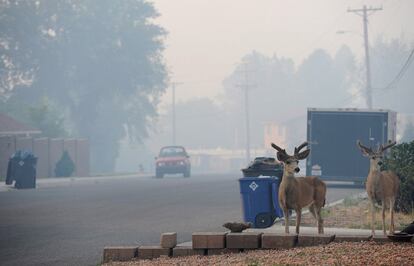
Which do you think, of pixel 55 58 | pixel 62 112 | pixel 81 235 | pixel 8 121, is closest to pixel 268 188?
pixel 81 235

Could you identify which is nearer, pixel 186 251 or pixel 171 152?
pixel 186 251

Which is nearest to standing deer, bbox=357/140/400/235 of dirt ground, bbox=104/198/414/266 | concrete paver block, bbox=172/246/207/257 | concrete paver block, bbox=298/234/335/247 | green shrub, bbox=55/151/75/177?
concrete paver block, bbox=298/234/335/247

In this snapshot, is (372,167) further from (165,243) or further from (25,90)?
(25,90)

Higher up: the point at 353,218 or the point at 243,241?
the point at 243,241

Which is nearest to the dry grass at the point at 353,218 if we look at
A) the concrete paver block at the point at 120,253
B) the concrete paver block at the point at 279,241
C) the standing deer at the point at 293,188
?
the standing deer at the point at 293,188

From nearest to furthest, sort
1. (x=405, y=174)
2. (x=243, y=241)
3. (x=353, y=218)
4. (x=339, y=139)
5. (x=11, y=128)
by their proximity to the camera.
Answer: (x=243, y=241), (x=353, y=218), (x=405, y=174), (x=339, y=139), (x=11, y=128)

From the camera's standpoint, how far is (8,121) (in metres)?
63.8

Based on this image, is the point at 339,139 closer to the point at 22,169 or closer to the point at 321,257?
the point at 22,169

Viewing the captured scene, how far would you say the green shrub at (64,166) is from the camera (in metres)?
59.5

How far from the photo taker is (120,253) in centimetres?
1412

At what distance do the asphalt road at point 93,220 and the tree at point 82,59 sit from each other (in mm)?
54377

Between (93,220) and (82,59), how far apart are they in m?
68.5

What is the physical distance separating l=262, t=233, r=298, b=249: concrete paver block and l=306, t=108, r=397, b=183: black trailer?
1056 inches

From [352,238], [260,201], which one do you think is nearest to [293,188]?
[352,238]
